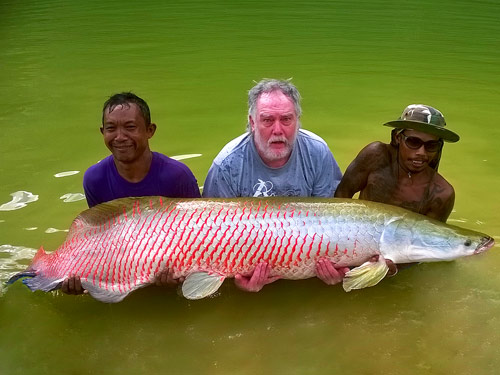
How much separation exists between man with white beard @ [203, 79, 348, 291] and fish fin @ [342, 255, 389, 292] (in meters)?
0.84

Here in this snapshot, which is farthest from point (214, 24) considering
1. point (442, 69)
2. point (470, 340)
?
point (470, 340)

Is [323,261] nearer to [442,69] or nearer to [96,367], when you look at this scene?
[96,367]

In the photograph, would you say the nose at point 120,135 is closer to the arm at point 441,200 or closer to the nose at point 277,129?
the nose at point 277,129

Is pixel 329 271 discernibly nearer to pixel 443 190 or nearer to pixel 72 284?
pixel 443 190

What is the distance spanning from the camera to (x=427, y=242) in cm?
308

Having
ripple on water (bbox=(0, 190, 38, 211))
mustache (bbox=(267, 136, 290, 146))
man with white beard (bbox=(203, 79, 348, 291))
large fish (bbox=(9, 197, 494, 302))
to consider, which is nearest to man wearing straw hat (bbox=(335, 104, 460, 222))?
man with white beard (bbox=(203, 79, 348, 291))

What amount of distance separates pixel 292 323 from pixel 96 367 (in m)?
1.10

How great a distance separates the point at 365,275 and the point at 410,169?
84 cm

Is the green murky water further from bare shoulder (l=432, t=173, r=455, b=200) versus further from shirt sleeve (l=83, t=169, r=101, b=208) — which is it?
shirt sleeve (l=83, t=169, r=101, b=208)

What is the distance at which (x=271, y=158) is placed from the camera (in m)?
3.52

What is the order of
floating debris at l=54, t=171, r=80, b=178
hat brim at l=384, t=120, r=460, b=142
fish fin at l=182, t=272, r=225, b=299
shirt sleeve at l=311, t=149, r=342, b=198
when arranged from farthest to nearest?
floating debris at l=54, t=171, r=80, b=178 → shirt sleeve at l=311, t=149, r=342, b=198 → hat brim at l=384, t=120, r=460, b=142 → fish fin at l=182, t=272, r=225, b=299

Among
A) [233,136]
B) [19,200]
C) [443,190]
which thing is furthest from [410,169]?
[19,200]

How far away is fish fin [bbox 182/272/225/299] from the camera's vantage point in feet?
9.71

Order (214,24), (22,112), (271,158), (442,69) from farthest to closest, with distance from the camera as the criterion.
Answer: (214,24) < (442,69) < (22,112) < (271,158)
